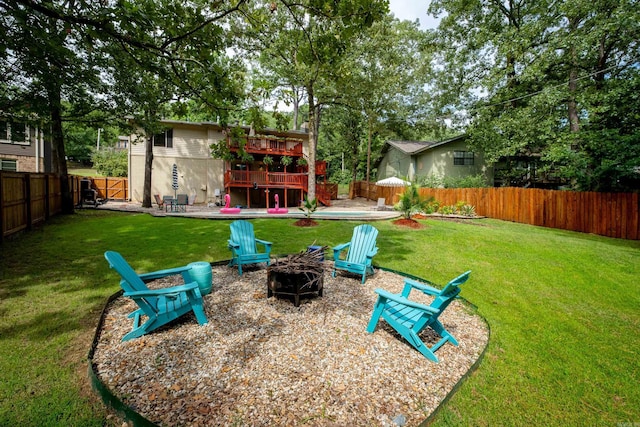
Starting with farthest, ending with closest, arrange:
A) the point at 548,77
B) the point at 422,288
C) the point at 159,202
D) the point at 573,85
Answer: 1. the point at 548,77
2. the point at 159,202
3. the point at 573,85
4. the point at 422,288

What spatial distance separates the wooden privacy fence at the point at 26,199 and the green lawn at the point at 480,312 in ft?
1.68

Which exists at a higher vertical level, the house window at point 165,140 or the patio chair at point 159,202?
the house window at point 165,140

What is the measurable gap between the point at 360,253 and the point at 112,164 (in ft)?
117

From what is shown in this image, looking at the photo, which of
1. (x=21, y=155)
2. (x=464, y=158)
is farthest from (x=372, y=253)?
(x=21, y=155)

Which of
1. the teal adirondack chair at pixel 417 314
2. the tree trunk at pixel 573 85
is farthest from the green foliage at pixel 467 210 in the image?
the teal adirondack chair at pixel 417 314

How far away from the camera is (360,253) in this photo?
5.83 meters

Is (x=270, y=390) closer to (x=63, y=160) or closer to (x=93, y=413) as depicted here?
(x=93, y=413)

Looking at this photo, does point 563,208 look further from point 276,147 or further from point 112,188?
point 112,188

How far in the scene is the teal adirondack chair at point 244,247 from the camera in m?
5.75

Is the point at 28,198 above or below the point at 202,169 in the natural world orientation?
below

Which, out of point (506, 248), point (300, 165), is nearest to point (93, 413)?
point (506, 248)

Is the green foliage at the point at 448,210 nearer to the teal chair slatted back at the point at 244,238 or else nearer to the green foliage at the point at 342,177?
the teal chair slatted back at the point at 244,238

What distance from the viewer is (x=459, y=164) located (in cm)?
2312

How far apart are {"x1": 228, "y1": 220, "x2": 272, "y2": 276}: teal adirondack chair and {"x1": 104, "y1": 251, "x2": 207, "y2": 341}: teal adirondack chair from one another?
1.87m
